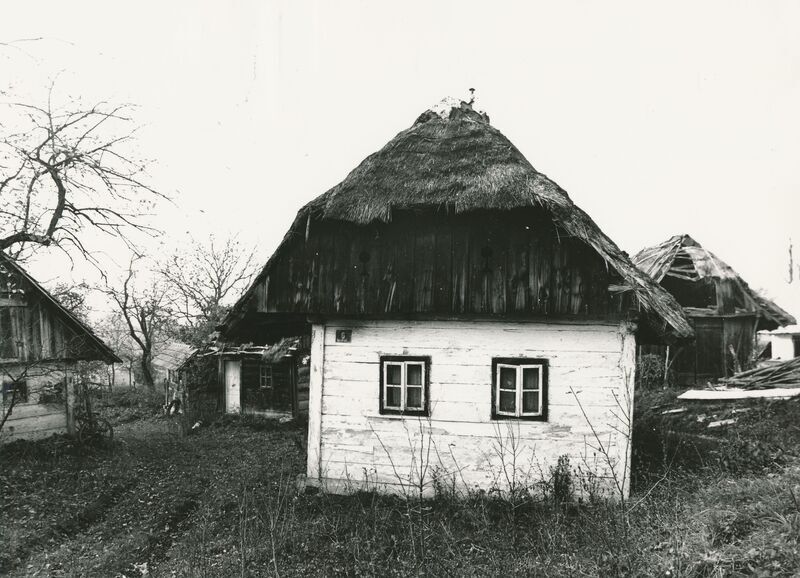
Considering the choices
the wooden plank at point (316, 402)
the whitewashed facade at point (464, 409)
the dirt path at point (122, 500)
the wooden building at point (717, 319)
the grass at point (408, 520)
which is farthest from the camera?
the wooden building at point (717, 319)

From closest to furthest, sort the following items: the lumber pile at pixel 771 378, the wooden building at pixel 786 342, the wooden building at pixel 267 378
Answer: the lumber pile at pixel 771 378
the wooden building at pixel 267 378
the wooden building at pixel 786 342

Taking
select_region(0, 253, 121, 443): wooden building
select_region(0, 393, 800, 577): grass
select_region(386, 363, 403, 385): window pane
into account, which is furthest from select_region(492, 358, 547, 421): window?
select_region(0, 253, 121, 443): wooden building

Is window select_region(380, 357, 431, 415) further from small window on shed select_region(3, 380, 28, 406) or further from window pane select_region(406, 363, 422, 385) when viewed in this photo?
small window on shed select_region(3, 380, 28, 406)

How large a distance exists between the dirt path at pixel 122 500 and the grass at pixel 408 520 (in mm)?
38

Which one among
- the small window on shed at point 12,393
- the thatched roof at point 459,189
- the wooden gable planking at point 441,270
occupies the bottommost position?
the small window on shed at point 12,393

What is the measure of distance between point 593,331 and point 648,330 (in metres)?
1.57

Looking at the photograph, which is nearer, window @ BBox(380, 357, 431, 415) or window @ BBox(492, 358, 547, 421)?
window @ BBox(492, 358, 547, 421)

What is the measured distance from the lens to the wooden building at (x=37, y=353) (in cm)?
1293

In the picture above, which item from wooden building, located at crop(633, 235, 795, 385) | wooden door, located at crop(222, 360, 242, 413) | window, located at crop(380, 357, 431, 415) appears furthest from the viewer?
wooden door, located at crop(222, 360, 242, 413)

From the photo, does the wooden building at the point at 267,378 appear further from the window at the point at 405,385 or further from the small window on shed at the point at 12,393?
the window at the point at 405,385

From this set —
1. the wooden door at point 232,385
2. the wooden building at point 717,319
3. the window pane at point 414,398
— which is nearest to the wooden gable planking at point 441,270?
the window pane at point 414,398

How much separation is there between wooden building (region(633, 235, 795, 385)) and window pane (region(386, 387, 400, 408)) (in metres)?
14.2

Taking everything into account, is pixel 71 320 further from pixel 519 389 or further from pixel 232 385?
pixel 519 389

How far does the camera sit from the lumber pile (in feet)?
44.8
